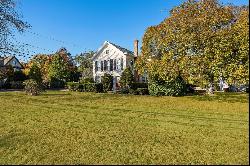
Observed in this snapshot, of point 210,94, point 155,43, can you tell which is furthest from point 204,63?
point 155,43

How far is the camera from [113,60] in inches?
1996

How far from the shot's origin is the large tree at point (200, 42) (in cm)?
2612

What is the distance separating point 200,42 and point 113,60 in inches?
935

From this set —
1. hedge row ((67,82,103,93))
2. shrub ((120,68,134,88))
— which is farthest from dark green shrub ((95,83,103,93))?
shrub ((120,68,134,88))

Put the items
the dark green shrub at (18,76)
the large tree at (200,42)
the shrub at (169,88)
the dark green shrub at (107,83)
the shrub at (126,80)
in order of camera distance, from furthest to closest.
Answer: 1. the dark green shrub at (18,76)
2. the dark green shrub at (107,83)
3. the shrub at (126,80)
4. the shrub at (169,88)
5. the large tree at (200,42)

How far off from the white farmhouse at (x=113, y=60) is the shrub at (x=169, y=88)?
12374 millimetres

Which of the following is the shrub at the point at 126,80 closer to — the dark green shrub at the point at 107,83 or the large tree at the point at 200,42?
the dark green shrub at the point at 107,83

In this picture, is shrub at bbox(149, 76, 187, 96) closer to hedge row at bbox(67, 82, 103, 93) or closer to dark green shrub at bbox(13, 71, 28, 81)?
hedge row at bbox(67, 82, 103, 93)

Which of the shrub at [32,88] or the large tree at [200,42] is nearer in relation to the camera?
the large tree at [200,42]

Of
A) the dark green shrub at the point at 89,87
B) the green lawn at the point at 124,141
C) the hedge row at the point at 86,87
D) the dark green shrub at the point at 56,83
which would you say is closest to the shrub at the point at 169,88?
the hedge row at the point at 86,87

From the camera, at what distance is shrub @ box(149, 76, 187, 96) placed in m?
34.8

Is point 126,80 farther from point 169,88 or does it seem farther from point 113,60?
point 169,88

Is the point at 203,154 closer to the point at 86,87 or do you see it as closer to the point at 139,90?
the point at 139,90

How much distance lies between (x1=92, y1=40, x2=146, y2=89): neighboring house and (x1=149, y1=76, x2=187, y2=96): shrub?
1237 centimetres
